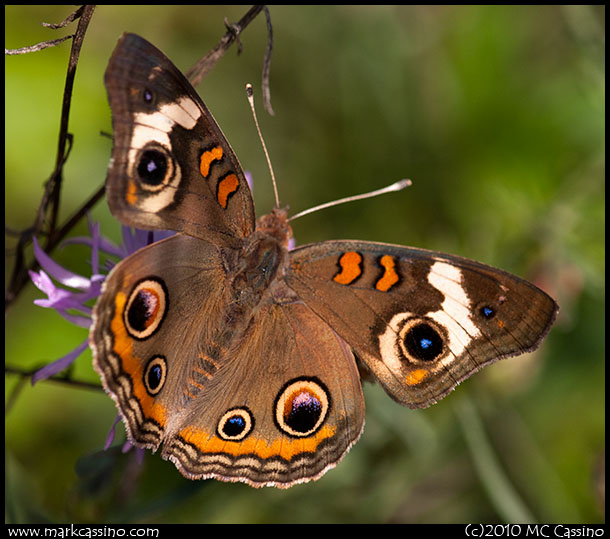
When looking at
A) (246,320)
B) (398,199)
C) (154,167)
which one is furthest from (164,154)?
(398,199)

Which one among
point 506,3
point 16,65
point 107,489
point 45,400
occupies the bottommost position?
point 45,400

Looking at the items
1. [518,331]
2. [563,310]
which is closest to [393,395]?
[518,331]

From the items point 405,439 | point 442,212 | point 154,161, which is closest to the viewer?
Result: point 154,161

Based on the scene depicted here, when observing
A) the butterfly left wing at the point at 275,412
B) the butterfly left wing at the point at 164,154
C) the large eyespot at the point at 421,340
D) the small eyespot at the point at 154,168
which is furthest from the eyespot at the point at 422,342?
the small eyespot at the point at 154,168

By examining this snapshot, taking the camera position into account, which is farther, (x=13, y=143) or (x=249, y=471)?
(x=13, y=143)

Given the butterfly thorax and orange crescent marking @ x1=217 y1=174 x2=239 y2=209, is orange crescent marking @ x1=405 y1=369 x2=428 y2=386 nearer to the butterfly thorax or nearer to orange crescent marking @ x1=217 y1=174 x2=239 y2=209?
the butterfly thorax

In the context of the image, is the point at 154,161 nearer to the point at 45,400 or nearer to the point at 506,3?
the point at 45,400

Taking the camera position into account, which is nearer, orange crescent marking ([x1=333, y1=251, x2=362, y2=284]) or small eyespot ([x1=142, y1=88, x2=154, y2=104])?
small eyespot ([x1=142, y1=88, x2=154, y2=104])

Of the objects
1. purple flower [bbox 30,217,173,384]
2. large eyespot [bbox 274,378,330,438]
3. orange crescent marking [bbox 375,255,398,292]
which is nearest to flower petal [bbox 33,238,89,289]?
purple flower [bbox 30,217,173,384]
